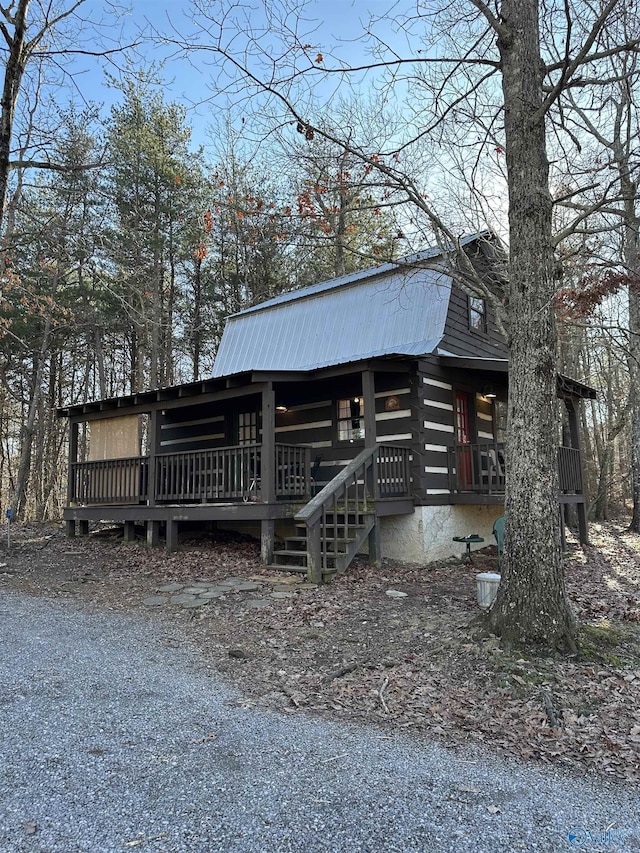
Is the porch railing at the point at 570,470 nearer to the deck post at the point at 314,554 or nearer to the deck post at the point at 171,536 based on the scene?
the deck post at the point at 314,554

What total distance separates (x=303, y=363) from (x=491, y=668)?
9397 millimetres

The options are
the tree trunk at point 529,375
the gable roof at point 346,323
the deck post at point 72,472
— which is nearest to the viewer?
the tree trunk at point 529,375

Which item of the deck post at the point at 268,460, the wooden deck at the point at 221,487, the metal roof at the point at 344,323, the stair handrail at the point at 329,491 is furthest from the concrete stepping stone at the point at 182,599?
Result: the metal roof at the point at 344,323

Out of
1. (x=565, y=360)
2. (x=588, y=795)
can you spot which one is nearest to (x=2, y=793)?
(x=588, y=795)

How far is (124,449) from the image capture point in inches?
507

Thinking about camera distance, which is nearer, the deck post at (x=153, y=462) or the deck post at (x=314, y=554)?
the deck post at (x=314, y=554)

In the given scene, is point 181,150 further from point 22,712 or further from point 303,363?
point 22,712

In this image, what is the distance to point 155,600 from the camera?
739cm

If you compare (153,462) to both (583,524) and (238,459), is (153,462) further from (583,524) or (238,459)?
(583,524)

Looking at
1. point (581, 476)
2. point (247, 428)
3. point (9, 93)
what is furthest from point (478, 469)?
point (9, 93)

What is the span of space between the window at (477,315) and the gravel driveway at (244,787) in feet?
33.3

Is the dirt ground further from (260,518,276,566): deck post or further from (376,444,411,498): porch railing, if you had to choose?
(376,444,411,498): porch railing

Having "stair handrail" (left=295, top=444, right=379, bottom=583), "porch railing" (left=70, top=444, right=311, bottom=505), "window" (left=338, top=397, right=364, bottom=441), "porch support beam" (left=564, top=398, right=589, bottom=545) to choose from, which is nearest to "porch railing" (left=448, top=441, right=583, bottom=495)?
"porch support beam" (left=564, top=398, right=589, bottom=545)

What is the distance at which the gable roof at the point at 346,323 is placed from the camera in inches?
454
